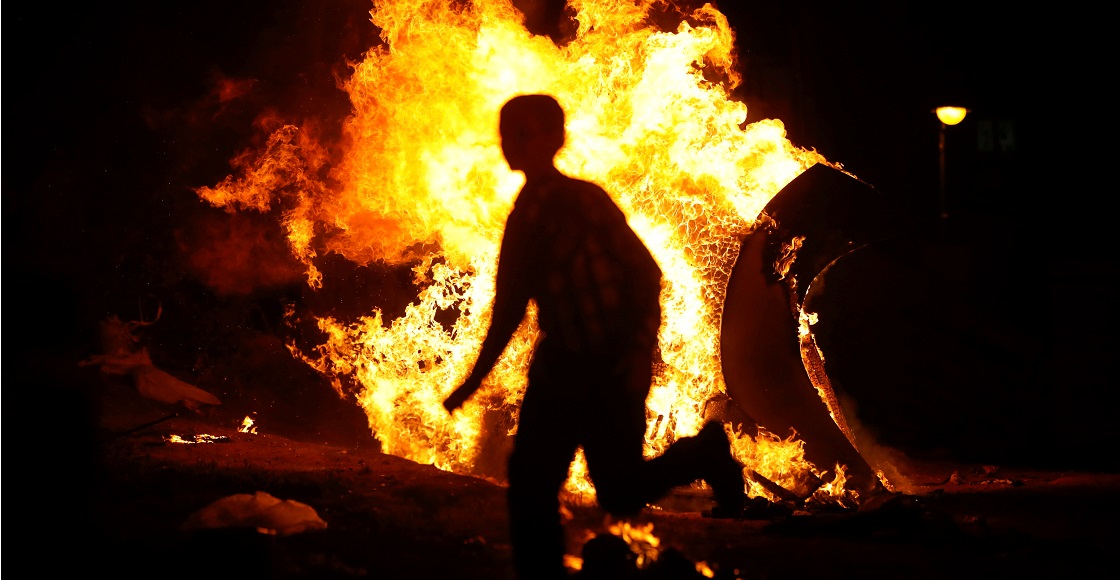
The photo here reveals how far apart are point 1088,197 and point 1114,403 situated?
36.7 feet

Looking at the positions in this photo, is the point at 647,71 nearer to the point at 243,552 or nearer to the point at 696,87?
the point at 696,87

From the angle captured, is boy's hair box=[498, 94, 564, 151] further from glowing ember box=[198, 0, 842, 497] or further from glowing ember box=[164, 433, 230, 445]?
glowing ember box=[164, 433, 230, 445]

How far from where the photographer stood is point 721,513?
18.3 ft

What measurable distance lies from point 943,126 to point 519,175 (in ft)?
40.5

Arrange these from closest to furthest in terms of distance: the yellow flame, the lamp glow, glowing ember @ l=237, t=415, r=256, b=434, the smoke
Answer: the yellow flame < glowing ember @ l=237, t=415, r=256, b=434 < the smoke < the lamp glow

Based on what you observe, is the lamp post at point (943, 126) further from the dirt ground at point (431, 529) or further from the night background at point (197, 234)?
the dirt ground at point (431, 529)

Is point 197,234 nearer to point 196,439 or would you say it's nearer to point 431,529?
point 196,439

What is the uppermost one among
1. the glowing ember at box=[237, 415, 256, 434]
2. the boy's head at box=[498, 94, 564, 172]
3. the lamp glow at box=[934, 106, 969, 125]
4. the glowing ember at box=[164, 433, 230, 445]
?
the lamp glow at box=[934, 106, 969, 125]

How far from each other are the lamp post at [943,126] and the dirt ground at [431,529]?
8731 millimetres

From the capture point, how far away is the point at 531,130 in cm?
444

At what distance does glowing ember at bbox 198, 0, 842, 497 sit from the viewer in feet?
23.8

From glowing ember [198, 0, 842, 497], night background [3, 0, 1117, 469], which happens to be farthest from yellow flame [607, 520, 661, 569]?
night background [3, 0, 1117, 469]

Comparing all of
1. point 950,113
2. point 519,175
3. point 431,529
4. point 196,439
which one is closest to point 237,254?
point 196,439

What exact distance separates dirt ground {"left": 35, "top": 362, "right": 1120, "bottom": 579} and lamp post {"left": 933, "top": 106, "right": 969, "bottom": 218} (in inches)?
344
